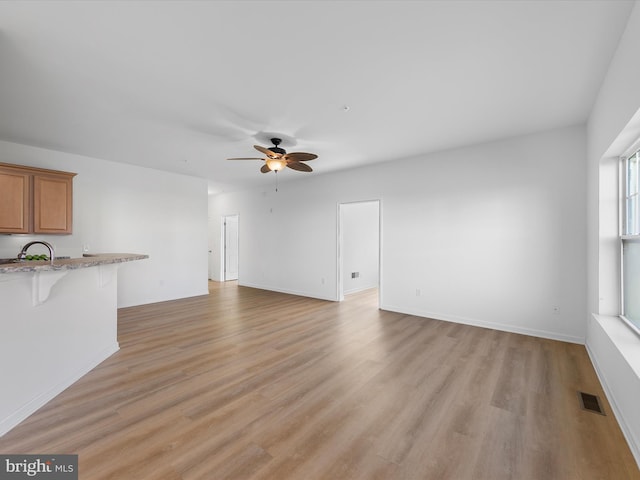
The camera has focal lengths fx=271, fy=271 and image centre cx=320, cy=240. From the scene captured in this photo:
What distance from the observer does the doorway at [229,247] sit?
28.4 ft

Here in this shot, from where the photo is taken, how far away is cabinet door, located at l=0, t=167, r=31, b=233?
3785mm

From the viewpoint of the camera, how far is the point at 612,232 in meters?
2.66

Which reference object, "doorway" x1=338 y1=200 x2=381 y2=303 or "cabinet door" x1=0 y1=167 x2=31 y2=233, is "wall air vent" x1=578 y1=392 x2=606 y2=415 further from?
"cabinet door" x1=0 y1=167 x2=31 y2=233

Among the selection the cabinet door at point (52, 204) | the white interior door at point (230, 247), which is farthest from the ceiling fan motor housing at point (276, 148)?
the white interior door at point (230, 247)

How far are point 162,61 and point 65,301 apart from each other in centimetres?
232

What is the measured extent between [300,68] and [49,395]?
11.5 feet

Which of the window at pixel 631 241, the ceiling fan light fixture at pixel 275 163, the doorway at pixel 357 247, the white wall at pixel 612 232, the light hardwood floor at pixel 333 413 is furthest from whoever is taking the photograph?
the doorway at pixel 357 247

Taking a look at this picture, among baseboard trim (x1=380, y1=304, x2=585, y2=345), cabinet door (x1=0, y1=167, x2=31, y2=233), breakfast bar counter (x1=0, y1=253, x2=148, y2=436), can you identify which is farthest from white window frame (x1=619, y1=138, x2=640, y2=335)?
cabinet door (x1=0, y1=167, x2=31, y2=233)

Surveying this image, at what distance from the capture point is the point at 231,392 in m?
2.40

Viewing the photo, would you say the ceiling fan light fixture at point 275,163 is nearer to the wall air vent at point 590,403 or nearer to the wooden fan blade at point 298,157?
the wooden fan blade at point 298,157

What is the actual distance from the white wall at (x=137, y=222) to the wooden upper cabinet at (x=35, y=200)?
0.43 m

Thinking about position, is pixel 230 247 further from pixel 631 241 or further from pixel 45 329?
pixel 631 241

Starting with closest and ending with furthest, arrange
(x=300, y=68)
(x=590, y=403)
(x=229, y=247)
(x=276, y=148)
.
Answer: (x=590, y=403) → (x=300, y=68) → (x=276, y=148) → (x=229, y=247)

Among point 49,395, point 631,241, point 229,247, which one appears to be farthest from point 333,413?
point 229,247
